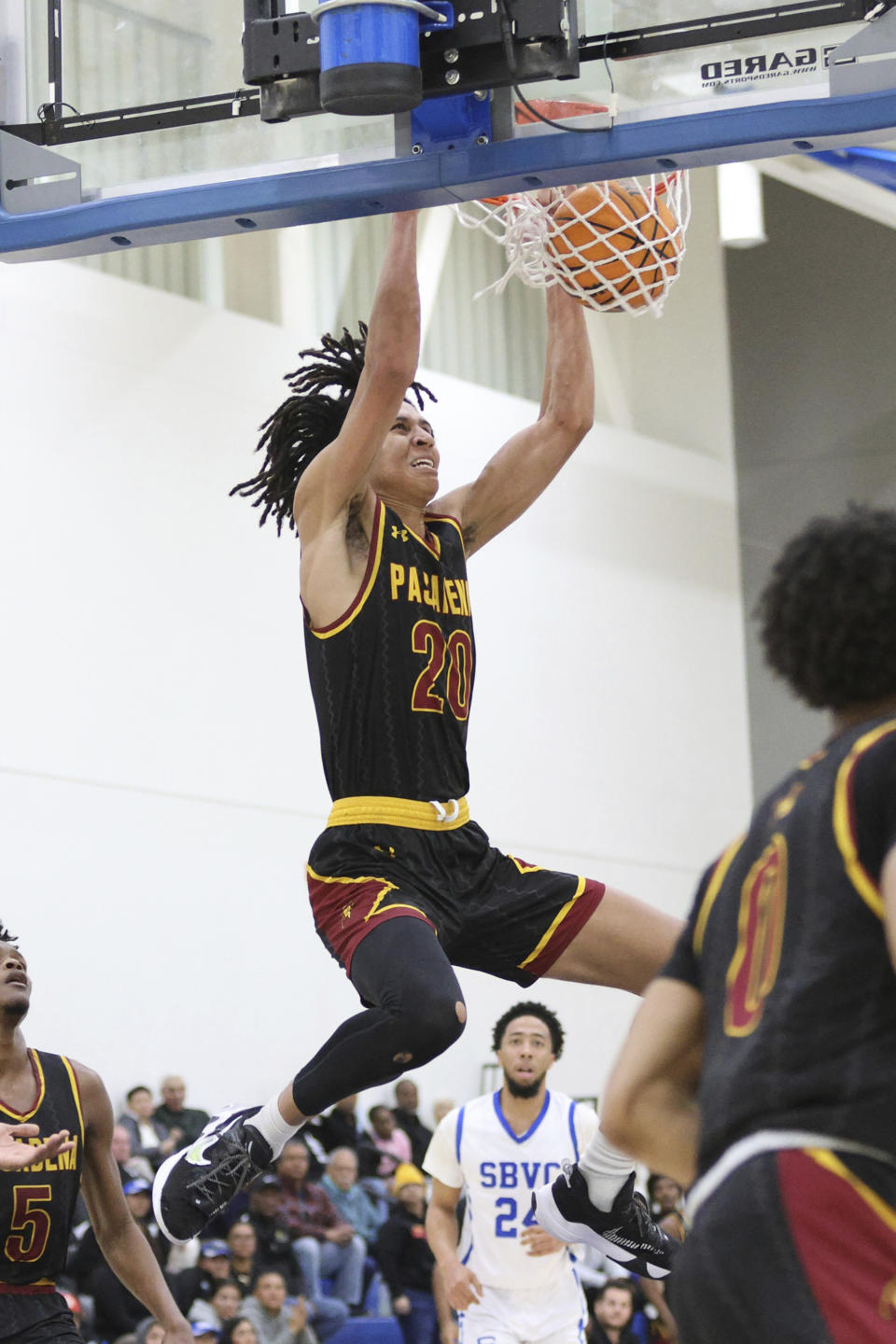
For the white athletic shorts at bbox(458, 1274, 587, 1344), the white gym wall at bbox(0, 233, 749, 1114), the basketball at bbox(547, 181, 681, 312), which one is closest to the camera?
the basketball at bbox(547, 181, 681, 312)

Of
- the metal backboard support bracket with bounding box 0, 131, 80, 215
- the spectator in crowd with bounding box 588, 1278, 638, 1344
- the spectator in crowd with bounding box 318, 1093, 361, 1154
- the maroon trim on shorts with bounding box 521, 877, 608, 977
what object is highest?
the metal backboard support bracket with bounding box 0, 131, 80, 215

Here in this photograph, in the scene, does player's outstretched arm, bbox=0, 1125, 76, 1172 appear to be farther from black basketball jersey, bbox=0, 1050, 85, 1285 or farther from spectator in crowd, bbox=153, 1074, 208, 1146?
spectator in crowd, bbox=153, 1074, 208, 1146

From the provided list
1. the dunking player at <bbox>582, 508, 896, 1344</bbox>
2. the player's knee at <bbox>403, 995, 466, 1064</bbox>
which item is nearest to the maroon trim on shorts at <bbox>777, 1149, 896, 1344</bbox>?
the dunking player at <bbox>582, 508, 896, 1344</bbox>

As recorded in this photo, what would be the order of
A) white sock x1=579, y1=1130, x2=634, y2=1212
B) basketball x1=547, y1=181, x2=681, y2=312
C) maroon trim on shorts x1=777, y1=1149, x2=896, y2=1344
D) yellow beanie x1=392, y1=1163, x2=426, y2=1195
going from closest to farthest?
maroon trim on shorts x1=777, y1=1149, x2=896, y2=1344 → white sock x1=579, y1=1130, x2=634, y2=1212 → basketball x1=547, y1=181, x2=681, y2=312 → yellow beanie x1=392, y1=1163, x2=426, y2=1195

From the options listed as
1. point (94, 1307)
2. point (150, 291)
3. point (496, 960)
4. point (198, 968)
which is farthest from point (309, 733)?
point (496, 960)

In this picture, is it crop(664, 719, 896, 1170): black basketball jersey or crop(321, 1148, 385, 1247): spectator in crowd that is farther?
crop(321, 1148, 385, 1247): spectator in crowd

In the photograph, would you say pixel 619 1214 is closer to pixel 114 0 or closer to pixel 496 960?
pixel 496 960

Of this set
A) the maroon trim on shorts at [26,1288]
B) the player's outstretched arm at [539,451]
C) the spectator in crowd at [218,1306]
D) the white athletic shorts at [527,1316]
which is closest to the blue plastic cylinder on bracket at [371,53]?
the player's outstretched arm at [539,451]

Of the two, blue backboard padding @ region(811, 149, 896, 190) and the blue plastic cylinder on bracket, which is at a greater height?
blue backboard padding @ region(811, 149, 896, 190)

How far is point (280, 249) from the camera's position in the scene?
15.7m

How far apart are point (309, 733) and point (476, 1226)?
284 inches

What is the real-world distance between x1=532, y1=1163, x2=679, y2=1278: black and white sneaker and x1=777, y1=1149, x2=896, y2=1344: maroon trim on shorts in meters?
2.95

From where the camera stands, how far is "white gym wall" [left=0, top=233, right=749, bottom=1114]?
13367 millimetres

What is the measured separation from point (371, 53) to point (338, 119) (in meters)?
0.33
